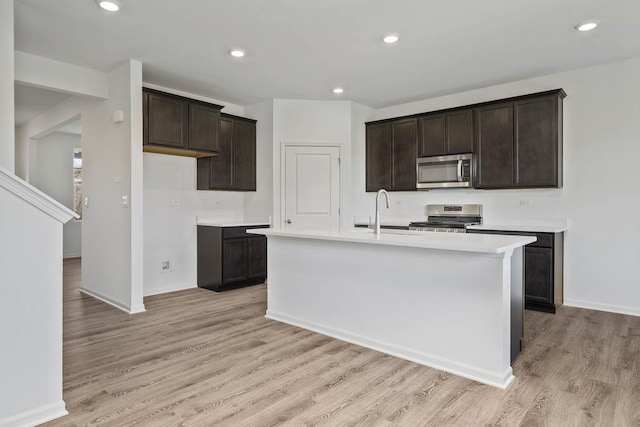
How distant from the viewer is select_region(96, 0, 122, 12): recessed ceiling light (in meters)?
2.85

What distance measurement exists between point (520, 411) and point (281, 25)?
127 inches

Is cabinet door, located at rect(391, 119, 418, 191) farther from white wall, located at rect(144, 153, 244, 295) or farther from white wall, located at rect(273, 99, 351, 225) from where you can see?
white wall, located at rect(144, 153, 244, 295)

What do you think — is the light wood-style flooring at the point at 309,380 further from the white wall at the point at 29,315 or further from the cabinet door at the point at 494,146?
the cabinet door at the point at 494,146

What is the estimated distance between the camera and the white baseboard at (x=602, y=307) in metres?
3.98

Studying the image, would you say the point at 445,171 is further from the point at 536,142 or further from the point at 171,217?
the point at 171,217

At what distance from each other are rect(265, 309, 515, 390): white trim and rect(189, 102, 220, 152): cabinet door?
8.02ft

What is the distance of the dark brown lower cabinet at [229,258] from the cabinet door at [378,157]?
1760 mm

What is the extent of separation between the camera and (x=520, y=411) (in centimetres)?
212

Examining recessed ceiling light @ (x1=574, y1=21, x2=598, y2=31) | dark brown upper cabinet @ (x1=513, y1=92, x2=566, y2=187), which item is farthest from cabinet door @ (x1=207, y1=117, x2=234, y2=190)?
recessed ceiling light @ (x1=574, y1=21, x2=598, y2=31)

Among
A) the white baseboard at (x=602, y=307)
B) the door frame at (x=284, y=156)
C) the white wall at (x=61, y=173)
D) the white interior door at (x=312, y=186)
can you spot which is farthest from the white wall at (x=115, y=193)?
the white baseboard at (x=602, y=307)

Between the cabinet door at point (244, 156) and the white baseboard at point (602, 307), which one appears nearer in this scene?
the white baseboard at point (602, 307)

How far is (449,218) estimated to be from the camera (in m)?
5.21

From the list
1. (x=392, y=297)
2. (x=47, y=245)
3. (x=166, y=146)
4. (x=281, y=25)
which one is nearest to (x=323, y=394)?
(x=392, y=297)

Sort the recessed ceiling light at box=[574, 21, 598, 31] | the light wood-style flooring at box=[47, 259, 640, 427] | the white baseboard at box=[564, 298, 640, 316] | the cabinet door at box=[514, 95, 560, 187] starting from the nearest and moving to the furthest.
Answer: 1. the light wood-style flooring at box=[47, 259, 640, 427]
2. the recessed ceiling light at box=[574, 21, 598, 31]
3. the white baseboard at box=[564, 298, 640, 316]
4. the cabinet door at box=[514, 95, 560, 187]
